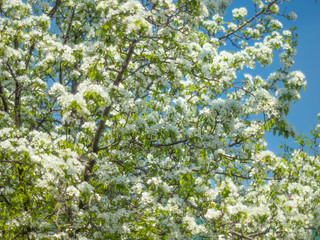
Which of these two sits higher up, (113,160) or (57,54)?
Answer: (57,54)

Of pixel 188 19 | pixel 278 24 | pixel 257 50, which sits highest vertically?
pixel 278 24

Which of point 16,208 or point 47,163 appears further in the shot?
point 16,208

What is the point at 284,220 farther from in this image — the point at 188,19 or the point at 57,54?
the point at 57,54

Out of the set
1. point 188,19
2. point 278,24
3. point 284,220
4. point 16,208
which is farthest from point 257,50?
point 16,208

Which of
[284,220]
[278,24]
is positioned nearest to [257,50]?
[278,24]

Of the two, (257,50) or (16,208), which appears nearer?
(16,208)

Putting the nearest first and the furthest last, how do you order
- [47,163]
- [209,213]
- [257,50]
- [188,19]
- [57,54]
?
[47,163], [209,213], [188,19], [57,54], [257,50]

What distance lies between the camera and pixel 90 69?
866 centimetres

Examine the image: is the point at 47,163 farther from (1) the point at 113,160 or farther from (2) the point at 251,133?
(2) the point at 251,133

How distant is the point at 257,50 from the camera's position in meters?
12.7

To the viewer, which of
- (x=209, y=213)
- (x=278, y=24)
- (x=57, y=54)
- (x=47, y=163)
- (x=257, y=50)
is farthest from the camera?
(x=278, y=24)

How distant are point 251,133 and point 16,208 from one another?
5903 millimetres

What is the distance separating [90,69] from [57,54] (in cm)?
267

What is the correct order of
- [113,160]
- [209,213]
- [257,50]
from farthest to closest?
[257,50] → [113,160] → [209,213]
